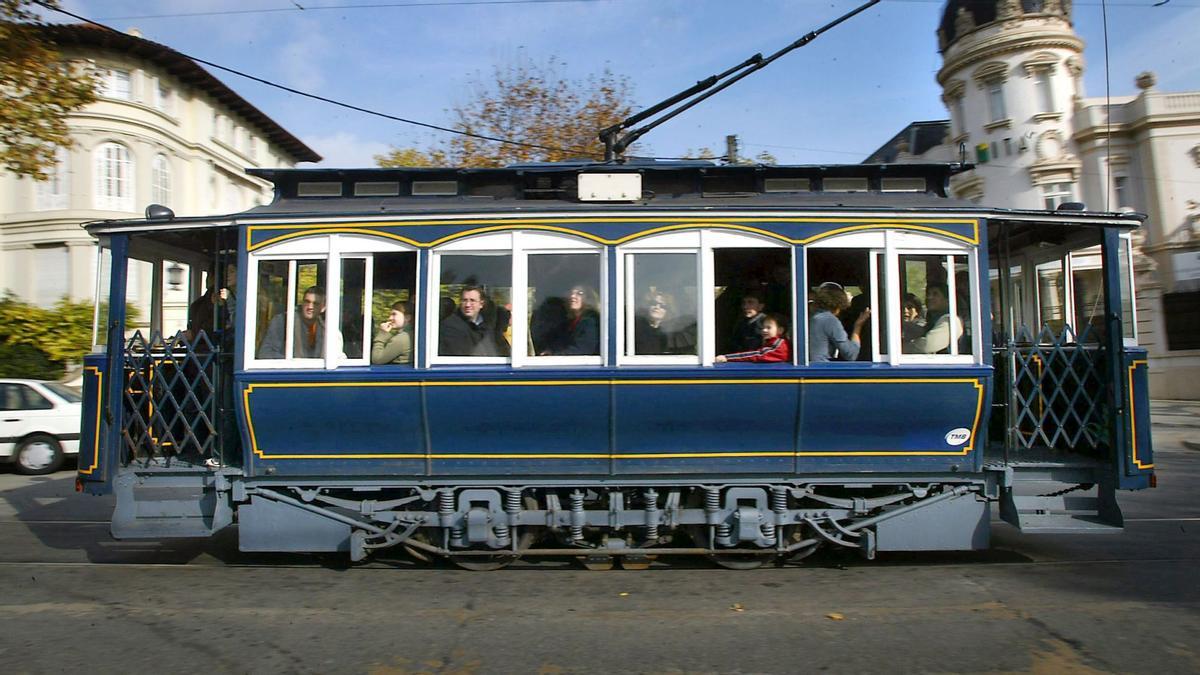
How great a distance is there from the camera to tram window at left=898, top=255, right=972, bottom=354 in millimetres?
6312

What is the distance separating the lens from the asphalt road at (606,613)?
15.3 feet

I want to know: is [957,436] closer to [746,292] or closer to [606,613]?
[746,292]

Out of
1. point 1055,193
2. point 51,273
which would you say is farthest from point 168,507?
point 1055,193

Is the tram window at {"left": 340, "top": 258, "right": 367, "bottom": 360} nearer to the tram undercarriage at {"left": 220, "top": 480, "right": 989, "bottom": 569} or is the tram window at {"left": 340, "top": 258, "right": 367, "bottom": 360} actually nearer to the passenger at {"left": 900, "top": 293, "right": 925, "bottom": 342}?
the tram undercarriage at {"left": 220, "top": 480, "right": 989, "bottom": 569}

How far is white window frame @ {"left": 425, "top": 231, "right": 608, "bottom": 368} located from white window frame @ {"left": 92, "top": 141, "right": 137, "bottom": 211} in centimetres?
2198

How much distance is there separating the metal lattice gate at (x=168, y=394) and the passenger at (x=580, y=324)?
110 inches

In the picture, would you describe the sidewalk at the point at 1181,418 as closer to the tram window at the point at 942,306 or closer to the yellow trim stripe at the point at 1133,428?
the yellow trim stripe at the point at 1133,428

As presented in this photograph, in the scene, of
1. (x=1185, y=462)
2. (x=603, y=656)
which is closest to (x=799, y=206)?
(x=603, y=656)

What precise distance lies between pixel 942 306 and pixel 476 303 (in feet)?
12.2

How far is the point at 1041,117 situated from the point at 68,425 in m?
27.4

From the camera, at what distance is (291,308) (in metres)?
6.34

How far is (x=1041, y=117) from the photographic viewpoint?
Result: 84.1 ft

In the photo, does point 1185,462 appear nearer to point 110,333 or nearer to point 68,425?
point 110,333

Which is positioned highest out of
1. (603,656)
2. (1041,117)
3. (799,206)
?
(1041,117)
